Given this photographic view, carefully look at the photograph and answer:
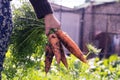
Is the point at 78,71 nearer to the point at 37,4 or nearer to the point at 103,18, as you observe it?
the point at 37,4

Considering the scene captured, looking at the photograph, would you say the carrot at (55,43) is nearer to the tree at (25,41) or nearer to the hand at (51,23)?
the hand at (51,23)

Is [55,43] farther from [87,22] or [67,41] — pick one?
[87,22]

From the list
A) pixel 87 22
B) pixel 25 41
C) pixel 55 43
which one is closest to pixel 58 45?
pixel 55 43

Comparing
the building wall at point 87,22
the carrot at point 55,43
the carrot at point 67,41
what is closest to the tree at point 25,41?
A: the carrot at point 67,41

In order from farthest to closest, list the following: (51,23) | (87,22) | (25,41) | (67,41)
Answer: (87,22) → (25,41) → (67,41) → (51,23)

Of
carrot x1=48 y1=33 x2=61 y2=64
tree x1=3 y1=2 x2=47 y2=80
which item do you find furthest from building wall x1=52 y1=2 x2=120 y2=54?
carrot x1=48 y1=33 x2=61 y2=64

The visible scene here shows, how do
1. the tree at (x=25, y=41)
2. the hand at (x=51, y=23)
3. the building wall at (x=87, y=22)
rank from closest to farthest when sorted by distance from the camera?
the hand at (x=51, y=23)
the tree at (x=25, y=41)
the building wall at (x=87, y=22)

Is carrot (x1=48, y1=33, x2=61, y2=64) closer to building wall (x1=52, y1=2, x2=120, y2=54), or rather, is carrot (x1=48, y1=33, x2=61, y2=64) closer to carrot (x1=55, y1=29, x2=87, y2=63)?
carrot (x1=55, y1=29, x2=87, y2=63)

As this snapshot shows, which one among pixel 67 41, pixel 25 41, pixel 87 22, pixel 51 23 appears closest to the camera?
pixel 51 23

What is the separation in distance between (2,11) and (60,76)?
1.38 metres

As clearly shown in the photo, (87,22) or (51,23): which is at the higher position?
(51,23)

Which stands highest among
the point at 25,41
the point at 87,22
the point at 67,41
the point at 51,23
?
the point at 51,23

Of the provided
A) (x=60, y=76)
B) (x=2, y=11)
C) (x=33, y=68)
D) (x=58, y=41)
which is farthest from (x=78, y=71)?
(x=2, y=11)

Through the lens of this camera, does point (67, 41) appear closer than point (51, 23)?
No
